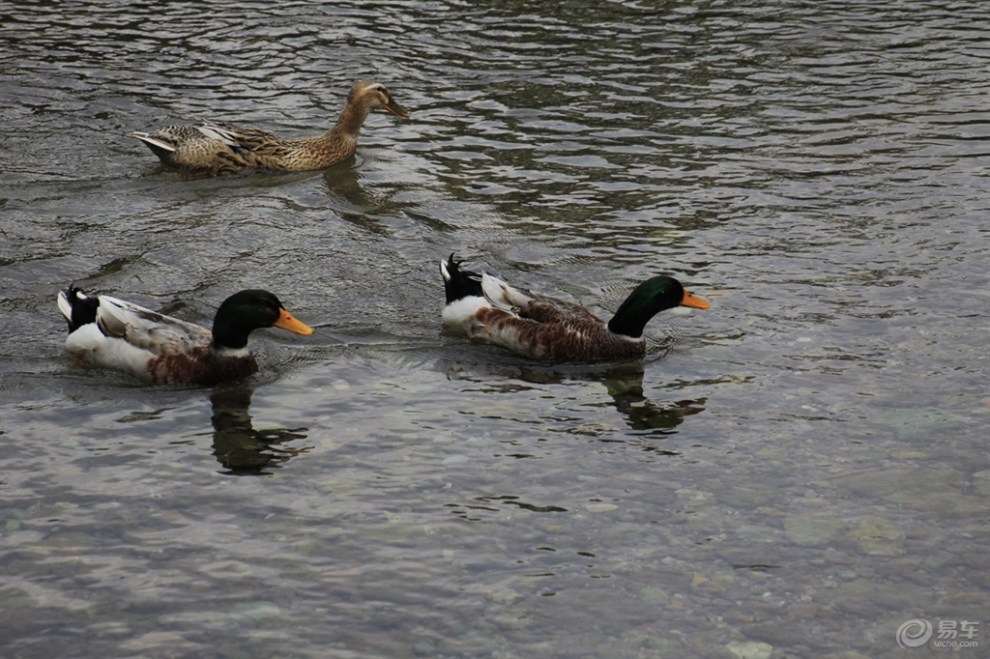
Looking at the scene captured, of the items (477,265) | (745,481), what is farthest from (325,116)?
(745,481)

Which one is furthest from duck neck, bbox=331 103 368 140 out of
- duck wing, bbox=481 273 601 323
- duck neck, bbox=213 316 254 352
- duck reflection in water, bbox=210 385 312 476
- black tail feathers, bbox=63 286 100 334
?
duck reflection in water, bbox=210 385 312 476

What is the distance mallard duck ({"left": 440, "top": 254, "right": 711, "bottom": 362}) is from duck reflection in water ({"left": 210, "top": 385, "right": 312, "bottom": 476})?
1.96 metres

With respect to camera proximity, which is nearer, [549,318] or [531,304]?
[549,318]

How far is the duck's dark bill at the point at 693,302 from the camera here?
10727 millimetres

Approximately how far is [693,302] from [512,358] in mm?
1441

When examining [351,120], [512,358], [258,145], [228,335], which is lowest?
[512,358]

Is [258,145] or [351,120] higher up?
[351,120]

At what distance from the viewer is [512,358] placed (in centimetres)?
1095

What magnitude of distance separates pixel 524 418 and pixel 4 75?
33.2ft

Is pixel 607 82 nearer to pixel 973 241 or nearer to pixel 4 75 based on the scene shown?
pixel 973 241

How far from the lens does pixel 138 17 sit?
771 inches

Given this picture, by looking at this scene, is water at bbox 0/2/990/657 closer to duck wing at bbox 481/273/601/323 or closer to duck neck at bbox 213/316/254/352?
duck neck at bbox 213/316/254/352

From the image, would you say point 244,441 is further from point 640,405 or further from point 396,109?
point 396,109

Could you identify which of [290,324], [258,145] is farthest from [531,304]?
[258,145]
